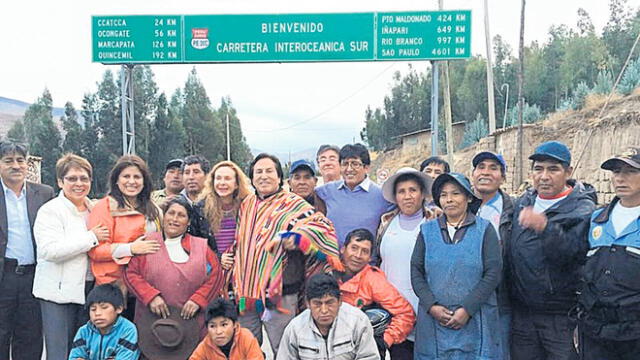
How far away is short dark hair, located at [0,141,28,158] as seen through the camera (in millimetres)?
4273

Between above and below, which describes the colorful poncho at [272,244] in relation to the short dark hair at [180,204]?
below

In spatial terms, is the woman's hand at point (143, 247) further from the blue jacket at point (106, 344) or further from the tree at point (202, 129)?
the tree at point (202, 129)

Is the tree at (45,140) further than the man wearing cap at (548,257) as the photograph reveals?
Yes

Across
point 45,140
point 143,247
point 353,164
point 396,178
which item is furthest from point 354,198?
point 45,140

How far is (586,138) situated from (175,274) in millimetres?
19018

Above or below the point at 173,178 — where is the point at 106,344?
below

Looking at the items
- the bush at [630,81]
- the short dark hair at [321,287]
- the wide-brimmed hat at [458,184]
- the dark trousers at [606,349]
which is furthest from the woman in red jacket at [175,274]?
the bush at [630,81]

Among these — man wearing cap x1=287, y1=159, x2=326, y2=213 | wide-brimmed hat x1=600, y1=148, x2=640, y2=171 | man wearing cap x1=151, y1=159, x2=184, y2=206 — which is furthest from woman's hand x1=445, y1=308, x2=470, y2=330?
man wearing cap x1=151, y1=159, x2=184, y2=206

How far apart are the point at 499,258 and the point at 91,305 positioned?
2720mm

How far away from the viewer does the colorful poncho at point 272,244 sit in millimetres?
3781

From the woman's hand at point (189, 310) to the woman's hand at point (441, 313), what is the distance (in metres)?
1.63

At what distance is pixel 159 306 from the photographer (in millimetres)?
3824

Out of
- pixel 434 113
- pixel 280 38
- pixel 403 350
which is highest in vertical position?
pixel 280 38

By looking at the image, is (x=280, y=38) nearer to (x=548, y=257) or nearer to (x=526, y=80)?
(x=548, y=257)
